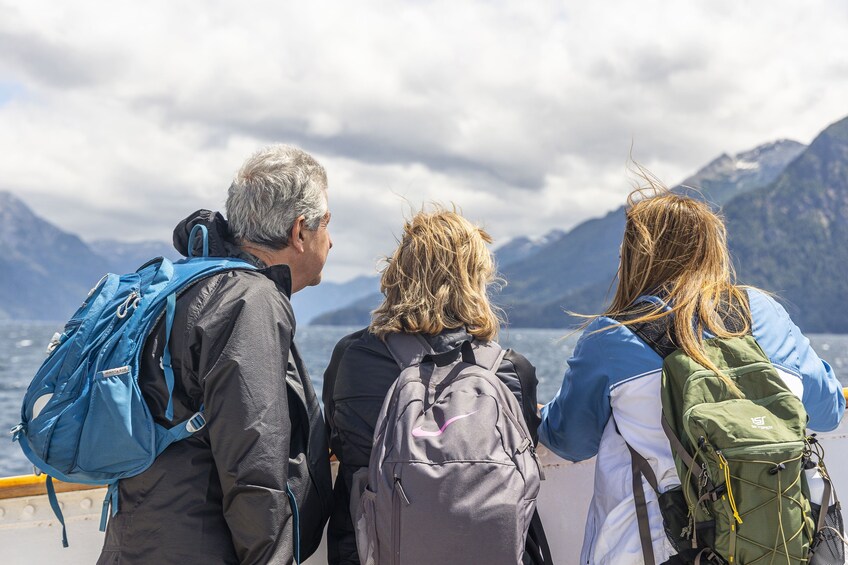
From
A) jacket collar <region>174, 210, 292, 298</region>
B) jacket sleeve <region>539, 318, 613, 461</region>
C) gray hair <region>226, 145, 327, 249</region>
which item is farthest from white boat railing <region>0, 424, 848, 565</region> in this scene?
jacket sleeve <region>539, 318, 613, 461</region>

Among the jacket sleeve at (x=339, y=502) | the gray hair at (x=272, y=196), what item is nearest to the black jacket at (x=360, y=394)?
the jacket sleeve at (x=339, y=502)

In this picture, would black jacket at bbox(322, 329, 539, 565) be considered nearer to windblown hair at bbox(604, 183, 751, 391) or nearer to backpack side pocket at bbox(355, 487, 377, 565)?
backpack side pocket at bbox(355, 487, 377, 565)

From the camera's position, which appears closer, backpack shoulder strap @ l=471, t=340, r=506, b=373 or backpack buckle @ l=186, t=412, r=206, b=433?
backpack buckle @ l=186, t=412, r=206, b=433

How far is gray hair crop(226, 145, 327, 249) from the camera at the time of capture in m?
2.54

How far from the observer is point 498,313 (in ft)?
9.33

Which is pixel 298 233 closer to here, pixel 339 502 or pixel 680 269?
pixel 339 502

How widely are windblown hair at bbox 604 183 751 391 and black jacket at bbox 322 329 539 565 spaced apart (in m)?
0.41

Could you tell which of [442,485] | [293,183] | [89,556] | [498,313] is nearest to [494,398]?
[442,485]

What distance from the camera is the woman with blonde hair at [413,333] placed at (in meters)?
2.56

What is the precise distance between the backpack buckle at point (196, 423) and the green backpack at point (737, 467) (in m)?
1.37

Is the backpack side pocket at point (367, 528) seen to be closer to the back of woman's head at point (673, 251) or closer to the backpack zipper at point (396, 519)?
the backpack zipper at point (396, 519)

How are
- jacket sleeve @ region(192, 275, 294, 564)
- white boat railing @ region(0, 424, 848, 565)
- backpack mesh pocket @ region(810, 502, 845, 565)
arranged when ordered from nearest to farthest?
jacket sleeve @ region(192, 275, 294, 564), backpack mesh pocket @ region(810, 502, 845, 565), white boat railing @ region(0, 424, 848, 565)

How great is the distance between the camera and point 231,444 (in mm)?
2105

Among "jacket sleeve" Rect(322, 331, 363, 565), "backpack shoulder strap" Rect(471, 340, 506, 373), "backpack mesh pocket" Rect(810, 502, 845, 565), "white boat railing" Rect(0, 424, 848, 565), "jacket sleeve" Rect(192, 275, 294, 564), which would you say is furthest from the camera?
"white boat railing" Rect(0, 424, 848, 565)
